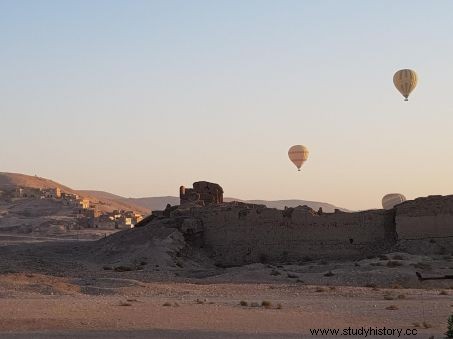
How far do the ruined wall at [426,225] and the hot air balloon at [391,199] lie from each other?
1626 inches

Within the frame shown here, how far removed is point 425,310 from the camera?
20.2 m

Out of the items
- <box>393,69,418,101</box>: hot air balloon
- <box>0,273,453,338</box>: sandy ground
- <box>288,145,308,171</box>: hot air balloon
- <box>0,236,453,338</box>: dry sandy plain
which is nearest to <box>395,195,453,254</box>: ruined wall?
<box>0,236,453,338</box>: dry sandy plain

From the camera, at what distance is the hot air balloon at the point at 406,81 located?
54.8 m

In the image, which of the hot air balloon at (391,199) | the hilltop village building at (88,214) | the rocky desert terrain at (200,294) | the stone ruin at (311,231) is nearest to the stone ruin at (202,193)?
the stone ruin at (311,231)

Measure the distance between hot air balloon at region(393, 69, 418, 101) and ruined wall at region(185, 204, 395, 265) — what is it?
19.3 meters

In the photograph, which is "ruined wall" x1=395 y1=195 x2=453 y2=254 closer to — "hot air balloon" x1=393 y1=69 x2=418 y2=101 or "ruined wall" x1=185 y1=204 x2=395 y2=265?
"ruined wall" x1=185 y1=204 x2=395 y2=265

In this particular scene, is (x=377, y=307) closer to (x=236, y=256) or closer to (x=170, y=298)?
(x=170, y=298)

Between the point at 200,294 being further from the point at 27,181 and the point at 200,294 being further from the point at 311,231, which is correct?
the point at 27,181

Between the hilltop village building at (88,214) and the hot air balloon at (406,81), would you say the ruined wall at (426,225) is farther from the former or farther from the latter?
the hilltop village building at (88,214)

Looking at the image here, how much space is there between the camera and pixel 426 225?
3503 centimetres

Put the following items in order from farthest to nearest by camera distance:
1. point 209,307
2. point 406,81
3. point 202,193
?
1. point 406,81
2. point 202,193
3. point 209,307

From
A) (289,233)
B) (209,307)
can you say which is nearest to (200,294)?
(209,307)

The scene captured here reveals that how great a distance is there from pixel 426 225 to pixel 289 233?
6738mm

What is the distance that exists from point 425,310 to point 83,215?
240ft
